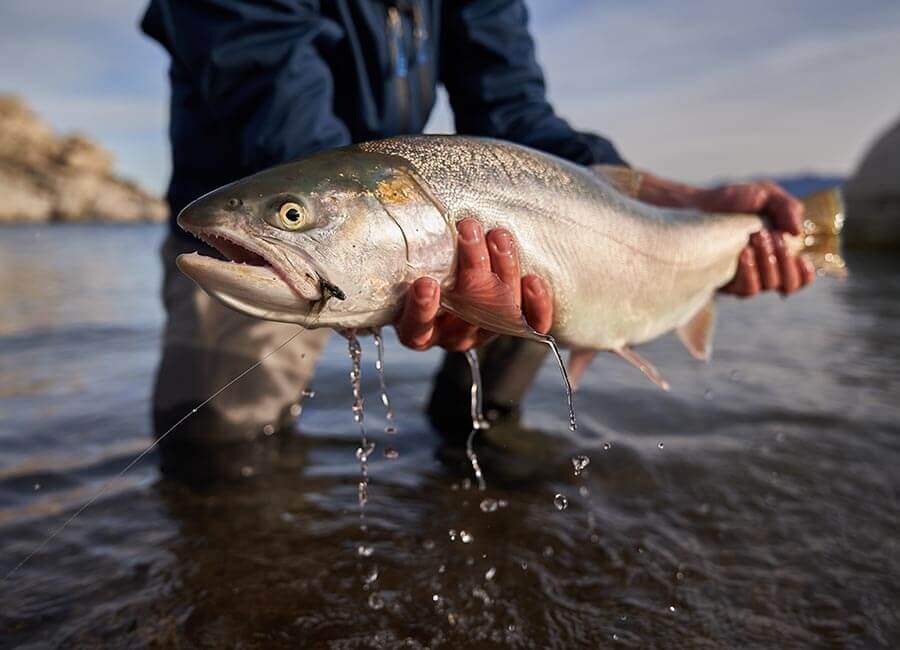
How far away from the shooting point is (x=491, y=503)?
328 cm

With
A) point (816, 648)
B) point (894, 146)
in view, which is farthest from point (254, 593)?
point (894, 146)

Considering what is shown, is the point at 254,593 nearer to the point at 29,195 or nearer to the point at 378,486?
the point at 378,486

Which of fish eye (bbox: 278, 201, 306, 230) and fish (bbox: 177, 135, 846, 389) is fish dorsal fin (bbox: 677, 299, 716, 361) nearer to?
fish (bbox: 177, 135, 846, 389)

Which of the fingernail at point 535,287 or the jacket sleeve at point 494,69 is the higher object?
the jacket sleeve at point 494,69

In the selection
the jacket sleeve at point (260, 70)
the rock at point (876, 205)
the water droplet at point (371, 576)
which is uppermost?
the jacket sleeve at point (260, 70)

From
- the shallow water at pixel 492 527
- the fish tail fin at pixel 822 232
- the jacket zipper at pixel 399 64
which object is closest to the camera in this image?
the shallow water at pixel 492 527

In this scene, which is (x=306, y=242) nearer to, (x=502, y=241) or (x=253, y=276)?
(x=253, y=276)

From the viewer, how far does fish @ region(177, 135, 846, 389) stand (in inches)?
66.1

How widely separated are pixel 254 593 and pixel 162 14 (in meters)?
2.37

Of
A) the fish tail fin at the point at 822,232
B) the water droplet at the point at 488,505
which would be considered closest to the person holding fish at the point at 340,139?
the fish tail fin at the point at 822,232

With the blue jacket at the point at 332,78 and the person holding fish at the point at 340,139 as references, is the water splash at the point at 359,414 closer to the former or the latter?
the person holding fish at the point at 340,139

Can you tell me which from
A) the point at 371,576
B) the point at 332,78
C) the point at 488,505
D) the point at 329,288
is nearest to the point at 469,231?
the point at 329,288

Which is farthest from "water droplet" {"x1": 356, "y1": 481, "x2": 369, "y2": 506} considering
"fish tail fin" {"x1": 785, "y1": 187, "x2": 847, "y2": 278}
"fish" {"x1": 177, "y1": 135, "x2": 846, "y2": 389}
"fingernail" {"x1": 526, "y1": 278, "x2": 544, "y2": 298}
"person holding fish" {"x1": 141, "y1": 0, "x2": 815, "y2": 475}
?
"fish tail fin" {"x1": 785, "y1": 187, "x2": 847, "y2": 278}

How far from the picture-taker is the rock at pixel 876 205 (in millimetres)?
18688
